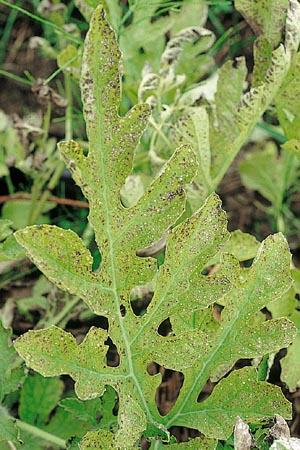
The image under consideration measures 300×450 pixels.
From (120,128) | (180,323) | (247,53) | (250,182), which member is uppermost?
(120,128)

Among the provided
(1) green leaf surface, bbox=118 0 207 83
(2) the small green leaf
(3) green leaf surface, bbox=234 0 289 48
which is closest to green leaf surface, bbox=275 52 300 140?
(3) green leaf surface, bbox=234 0 289 48

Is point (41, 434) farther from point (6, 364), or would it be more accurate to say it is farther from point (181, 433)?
point (181, 433)

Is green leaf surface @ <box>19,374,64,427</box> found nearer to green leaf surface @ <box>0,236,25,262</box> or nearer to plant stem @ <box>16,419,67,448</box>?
plant stem @ <box>16,419,67,448</box>

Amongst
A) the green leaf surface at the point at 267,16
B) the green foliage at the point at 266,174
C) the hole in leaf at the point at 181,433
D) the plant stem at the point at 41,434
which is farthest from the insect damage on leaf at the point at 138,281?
the green foliage at the point at 266,174

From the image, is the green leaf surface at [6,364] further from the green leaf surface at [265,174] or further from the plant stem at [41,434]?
the green leaf surface at [265,174]

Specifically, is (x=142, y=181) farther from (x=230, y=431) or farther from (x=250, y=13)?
(x=230, y=431)

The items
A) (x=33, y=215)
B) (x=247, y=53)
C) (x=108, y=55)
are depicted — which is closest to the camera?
(x=108, y=55)

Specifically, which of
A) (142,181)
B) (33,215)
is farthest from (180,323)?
(33,215)
